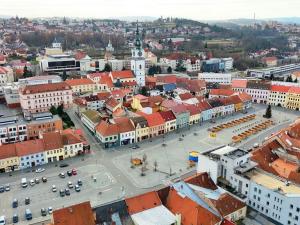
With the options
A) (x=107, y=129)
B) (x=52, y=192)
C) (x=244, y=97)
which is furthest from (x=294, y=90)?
(x=52, y=192)

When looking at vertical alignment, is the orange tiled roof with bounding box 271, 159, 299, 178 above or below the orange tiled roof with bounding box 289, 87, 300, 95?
below

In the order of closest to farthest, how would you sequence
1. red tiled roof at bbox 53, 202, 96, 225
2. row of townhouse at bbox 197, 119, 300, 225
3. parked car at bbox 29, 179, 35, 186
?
1. red tiled roof at bbox 53, 202, 96, 225
2. row of townhouse at bbox 197, 119, 300, 225
3. parked car at bbox 29, 179, 35, 186

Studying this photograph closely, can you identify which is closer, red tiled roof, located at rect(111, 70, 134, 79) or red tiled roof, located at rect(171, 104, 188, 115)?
red tiled roof, located at rect(171, 104, 188, 115)

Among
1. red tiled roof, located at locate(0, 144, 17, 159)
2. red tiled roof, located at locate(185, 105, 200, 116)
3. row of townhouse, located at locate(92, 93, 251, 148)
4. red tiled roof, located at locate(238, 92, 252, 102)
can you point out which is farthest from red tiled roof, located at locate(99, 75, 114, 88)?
red tiled roof, located at locate(0, 144, 17, 159)

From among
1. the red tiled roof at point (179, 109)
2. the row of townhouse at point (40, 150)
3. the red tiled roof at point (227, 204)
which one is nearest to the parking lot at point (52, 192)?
the row of townhouse at point (40, 150)

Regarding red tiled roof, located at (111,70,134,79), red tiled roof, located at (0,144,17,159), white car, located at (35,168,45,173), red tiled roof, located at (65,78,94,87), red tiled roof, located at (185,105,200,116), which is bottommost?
→ white car, located at (35,168,45,173)

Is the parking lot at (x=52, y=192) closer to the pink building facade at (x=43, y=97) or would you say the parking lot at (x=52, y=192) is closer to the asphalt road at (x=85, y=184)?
the asphalt road at (x=85, y=184)

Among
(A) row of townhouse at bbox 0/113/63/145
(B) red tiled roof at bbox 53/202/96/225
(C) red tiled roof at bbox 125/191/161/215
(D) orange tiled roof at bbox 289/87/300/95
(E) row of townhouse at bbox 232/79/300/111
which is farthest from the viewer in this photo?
(E) row of townhouse at bbox 232/79/300/111

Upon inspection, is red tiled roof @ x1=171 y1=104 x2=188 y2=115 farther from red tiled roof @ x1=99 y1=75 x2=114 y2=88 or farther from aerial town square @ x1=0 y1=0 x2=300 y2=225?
red tiled roof @ x1=99 y1=75 x2=114 y2=88
